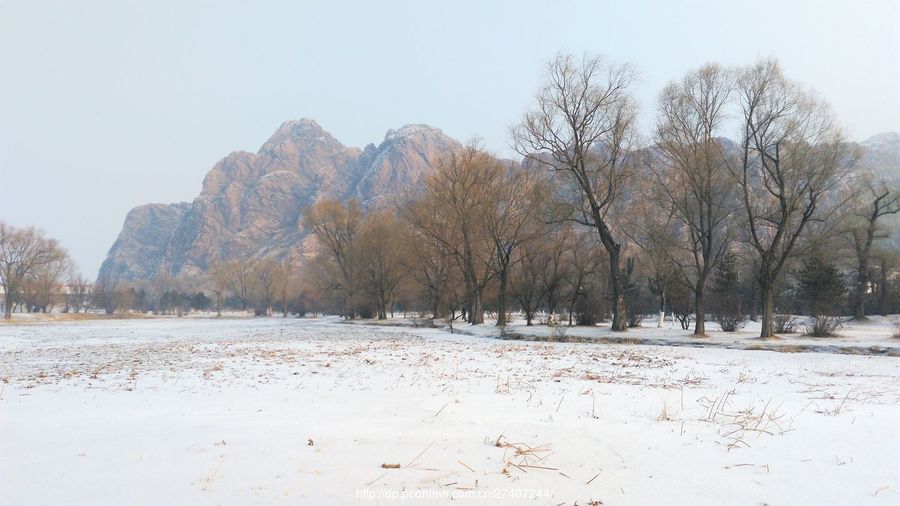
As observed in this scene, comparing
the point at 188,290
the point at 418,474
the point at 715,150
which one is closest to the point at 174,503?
the point at 418,474

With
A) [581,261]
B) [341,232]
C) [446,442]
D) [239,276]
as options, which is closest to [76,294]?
[239,276]

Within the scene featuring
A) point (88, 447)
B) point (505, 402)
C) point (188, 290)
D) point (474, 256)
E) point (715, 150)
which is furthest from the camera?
point (188, 290)

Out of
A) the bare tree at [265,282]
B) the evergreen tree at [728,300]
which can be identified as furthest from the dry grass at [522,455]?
the bare tree at [265,282]

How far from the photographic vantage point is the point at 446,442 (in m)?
5.34

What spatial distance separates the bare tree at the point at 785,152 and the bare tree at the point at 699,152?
4.04 feet

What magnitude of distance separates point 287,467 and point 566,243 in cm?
4087

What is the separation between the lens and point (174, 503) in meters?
3.87

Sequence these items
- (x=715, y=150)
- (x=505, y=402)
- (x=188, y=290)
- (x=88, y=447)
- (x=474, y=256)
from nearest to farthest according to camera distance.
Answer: (x=88, y=447) → (x=505, y=402) → (x=715, y=150) → (x=474, y=256) → (x=188, y=290)

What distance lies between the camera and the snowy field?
165 inches

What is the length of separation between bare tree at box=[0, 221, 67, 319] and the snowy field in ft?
269

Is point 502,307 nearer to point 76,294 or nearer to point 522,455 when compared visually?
point 522,455

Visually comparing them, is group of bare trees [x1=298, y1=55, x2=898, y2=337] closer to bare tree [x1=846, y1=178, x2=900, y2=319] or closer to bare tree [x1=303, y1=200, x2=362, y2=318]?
bare tree [x1=846, y1=178, x2=900, y2=319]

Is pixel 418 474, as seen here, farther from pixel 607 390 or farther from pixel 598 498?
pixel 607 390

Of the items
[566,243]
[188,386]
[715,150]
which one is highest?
[715,150]
